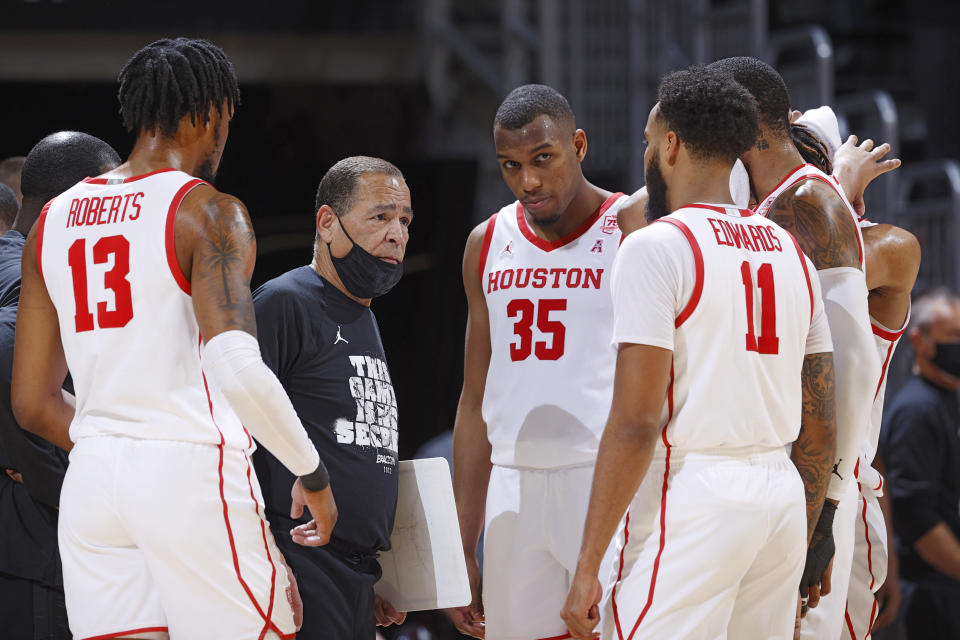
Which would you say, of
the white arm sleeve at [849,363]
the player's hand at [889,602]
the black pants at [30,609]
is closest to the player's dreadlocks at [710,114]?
the white arm sleeve at [849,363]

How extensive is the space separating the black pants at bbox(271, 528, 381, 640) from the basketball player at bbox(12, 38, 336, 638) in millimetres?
257

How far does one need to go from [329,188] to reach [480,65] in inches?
216

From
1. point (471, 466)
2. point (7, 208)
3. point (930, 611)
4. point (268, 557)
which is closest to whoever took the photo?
point (268, 557)

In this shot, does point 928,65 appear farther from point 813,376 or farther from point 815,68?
point 813,376

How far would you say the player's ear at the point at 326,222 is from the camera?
3139mm

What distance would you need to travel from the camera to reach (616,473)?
2428mm

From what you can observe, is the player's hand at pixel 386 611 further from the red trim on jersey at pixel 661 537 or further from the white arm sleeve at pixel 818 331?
the white arm sleeve at pixel 818 331

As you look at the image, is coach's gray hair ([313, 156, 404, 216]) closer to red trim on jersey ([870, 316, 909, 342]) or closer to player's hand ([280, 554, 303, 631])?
player's hand ([280, 554, 303, 631])

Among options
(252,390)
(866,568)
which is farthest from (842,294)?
(252,390)

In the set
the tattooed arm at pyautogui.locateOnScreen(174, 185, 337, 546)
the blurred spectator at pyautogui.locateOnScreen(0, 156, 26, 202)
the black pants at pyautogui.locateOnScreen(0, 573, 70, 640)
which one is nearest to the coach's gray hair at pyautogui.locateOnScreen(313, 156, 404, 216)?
the tattooed arm at pyautogui.locateOnScreen(174, 185, 337, 546)

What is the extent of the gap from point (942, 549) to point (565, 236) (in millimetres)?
2933

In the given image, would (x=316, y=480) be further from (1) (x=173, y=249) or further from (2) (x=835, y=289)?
(2) (x=835, y=289)

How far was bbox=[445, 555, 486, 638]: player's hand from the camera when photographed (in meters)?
3.45

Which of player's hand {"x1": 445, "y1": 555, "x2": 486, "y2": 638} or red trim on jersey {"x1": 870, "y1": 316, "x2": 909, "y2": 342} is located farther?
player's hand {"x1": 445, "y1": 555, "x2": 486, "y2": 638}
